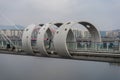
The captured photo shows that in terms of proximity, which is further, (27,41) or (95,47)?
(27,41)

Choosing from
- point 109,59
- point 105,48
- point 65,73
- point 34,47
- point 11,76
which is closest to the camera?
point 109,59

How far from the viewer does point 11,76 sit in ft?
131

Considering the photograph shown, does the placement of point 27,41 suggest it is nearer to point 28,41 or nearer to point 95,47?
point 28,41

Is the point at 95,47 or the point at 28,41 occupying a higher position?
the point at 28,41

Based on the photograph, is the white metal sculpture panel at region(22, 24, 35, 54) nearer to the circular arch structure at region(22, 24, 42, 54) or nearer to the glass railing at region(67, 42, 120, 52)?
the circular arch structure at region(22, 24, 42, 54)

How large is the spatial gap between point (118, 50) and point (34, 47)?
1236 centimetres

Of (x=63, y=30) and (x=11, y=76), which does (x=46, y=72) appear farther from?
(x=63, y=30)

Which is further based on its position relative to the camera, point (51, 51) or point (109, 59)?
point (51, 51)

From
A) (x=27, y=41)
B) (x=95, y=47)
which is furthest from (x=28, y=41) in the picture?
(x=95, y=47)

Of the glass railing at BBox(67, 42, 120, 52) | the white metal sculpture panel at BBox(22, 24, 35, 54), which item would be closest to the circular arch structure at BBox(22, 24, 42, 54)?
the white metal sculpture panel at BBox(22, 24, 35, 54)

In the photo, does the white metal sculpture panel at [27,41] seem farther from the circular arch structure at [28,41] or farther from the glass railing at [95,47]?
the glass railing at [95,47]

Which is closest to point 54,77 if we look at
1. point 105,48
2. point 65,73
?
point 65,73

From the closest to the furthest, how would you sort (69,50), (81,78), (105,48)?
(105,48) < (69,50) < (81,78)

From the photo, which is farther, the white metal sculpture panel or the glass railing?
the white metal sculpture panel
